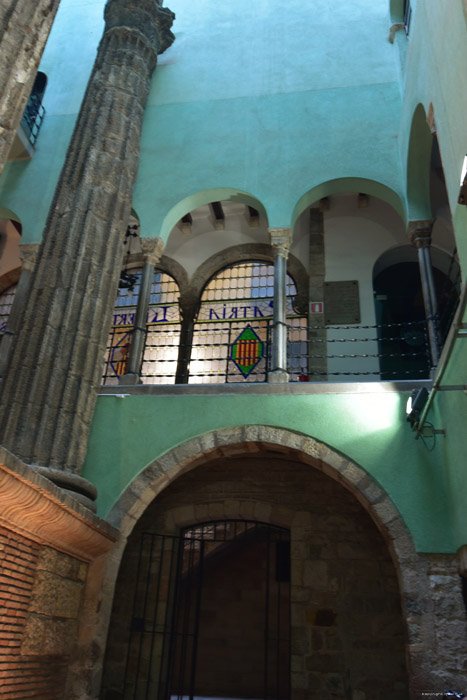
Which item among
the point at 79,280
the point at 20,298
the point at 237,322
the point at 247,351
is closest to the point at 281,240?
the point at 237,322

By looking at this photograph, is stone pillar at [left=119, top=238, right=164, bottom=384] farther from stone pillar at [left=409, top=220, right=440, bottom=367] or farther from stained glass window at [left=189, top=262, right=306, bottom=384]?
stone pillar at [left=409, top=220, right=440, bottom=367]

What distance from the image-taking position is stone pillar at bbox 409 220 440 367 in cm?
636

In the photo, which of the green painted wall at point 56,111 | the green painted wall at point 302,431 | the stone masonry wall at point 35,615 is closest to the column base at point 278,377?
the green painted wall at point 302,431

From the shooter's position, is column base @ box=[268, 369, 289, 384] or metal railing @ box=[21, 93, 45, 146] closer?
column base @ box=[268, 369, 289, 384]

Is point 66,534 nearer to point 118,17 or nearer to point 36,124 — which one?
point 36,124

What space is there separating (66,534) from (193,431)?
1.94 m

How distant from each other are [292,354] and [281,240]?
1.91 m

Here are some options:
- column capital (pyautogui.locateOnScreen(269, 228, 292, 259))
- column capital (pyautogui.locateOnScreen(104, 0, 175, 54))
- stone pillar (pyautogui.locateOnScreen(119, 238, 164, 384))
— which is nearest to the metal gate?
stone pillar (pyautogui.locateOnScreen(119, 238, 164, 384))

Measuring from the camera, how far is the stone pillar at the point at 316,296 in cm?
848

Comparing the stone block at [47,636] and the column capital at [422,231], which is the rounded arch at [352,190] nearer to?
the column capital at [422,231]

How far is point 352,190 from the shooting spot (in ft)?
25.7

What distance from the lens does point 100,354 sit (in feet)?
21.0

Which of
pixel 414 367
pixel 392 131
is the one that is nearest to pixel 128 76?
pixel 392 131

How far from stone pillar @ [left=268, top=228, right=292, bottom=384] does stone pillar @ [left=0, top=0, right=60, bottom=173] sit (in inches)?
154
